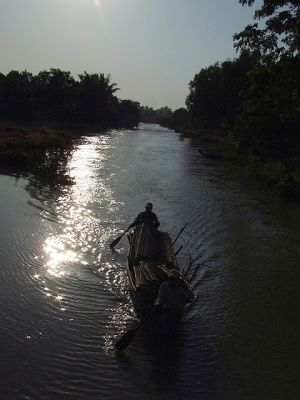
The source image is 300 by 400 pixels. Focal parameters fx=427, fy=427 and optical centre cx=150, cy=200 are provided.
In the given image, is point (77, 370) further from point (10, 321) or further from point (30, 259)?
point (30, 259)

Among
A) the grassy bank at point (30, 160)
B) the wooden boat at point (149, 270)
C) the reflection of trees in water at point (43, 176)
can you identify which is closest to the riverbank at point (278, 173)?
the reflection of trees in water at point (43, 176)

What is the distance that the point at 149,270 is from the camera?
1273 cm

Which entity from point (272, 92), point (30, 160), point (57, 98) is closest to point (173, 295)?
point (272, 92)

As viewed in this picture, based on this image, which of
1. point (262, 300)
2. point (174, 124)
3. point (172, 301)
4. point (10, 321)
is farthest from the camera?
point (174, 124)

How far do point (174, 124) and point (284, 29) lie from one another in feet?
510

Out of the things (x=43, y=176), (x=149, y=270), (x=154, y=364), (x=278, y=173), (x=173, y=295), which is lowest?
(x=43, y=176)

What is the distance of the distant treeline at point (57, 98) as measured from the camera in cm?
7706

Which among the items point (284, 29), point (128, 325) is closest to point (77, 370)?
point (128, 325)

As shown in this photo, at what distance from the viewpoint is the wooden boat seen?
11.2 meters

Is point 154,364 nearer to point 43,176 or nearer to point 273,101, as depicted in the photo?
point 273,101

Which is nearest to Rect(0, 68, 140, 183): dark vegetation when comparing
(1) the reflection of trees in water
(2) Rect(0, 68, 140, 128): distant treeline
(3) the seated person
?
(2) Rect(0, 68, 140, 128): distant treeline

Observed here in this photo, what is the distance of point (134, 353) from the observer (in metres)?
10.7

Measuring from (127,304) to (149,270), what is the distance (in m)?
1.49

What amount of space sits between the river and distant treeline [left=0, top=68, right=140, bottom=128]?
53646 mm
